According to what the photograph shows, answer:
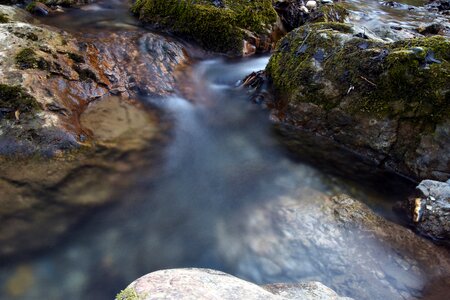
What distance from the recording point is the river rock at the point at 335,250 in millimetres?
3150

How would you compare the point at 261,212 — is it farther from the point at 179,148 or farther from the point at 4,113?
the point at 4,113

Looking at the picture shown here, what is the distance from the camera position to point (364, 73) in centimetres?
473

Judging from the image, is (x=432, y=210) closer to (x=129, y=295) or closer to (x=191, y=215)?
(x=191, y=215)

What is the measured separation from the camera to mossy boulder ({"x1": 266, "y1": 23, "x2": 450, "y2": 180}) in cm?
420

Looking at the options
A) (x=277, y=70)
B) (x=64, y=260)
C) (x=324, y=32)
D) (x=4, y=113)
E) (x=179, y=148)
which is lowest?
(x=64, y=260)

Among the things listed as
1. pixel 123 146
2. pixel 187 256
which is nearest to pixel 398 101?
pixel 187 256

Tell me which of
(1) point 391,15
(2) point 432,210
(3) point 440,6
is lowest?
(2) point 432,210

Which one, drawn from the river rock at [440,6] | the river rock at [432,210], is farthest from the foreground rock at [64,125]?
the river rock at [440,6]

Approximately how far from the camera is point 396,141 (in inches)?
179

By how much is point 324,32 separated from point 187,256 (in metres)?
4.23

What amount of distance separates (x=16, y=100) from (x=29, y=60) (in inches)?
32.2

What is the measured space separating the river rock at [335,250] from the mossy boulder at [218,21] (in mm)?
4916

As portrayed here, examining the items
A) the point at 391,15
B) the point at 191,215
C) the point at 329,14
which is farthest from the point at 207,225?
the point at 391,15

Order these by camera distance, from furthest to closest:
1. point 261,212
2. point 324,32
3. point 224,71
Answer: point 224,71 → point 324,32 → point 261,212
